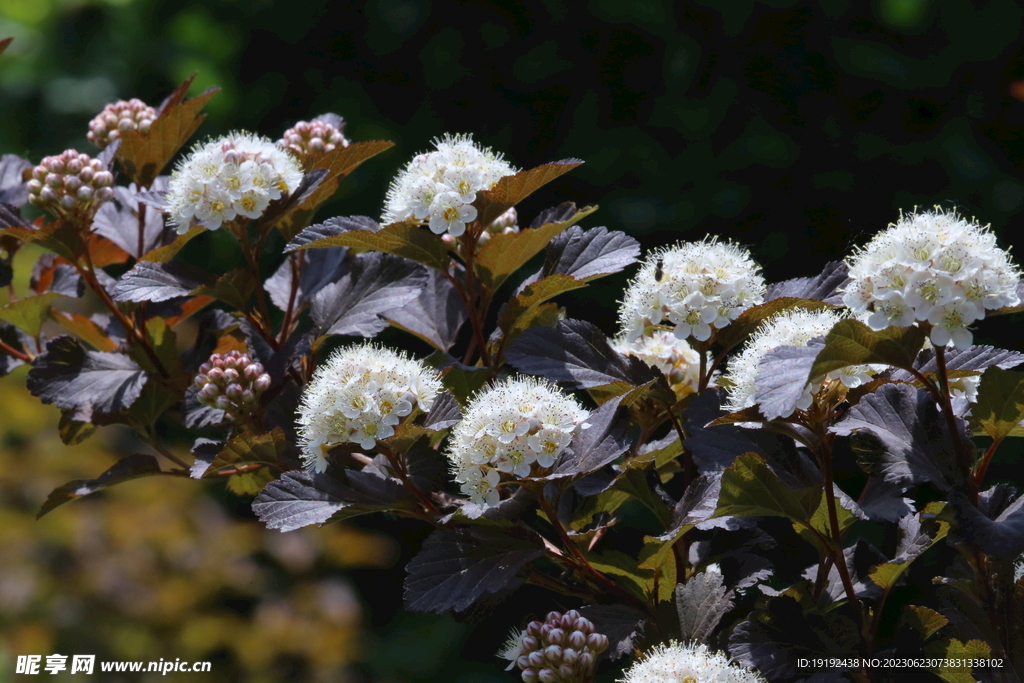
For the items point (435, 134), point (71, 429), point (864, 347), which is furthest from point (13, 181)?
point (435, 134)

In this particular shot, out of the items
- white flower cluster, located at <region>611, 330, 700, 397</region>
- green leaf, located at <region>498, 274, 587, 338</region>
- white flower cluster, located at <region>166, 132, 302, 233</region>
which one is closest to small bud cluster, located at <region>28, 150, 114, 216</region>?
white flower cluster, located at <region>166, 132, 302, 233</region>

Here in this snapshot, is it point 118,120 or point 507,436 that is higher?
point 118,120

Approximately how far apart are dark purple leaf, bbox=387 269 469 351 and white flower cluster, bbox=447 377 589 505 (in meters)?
0.26

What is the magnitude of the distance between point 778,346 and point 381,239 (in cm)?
35

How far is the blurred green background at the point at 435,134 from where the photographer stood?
1912 millimetres

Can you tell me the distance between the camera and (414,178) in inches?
33.6

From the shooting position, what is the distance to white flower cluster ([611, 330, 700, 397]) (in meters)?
0.90

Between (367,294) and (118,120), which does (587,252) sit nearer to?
(367,294)

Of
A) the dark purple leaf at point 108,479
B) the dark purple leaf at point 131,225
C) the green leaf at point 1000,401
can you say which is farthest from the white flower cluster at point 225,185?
the green leaf at point 1000,401

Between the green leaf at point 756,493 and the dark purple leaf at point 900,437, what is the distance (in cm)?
5

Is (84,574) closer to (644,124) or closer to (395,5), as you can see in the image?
(395,5)

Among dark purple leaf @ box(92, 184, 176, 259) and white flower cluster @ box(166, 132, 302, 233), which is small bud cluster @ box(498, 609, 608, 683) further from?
dark purple leaf @ box(92, 184, 176, 259)

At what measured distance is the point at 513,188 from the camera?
2.68 feet

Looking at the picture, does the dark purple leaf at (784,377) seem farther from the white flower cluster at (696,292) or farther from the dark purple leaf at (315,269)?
the dark purple leaf at (315,269)
